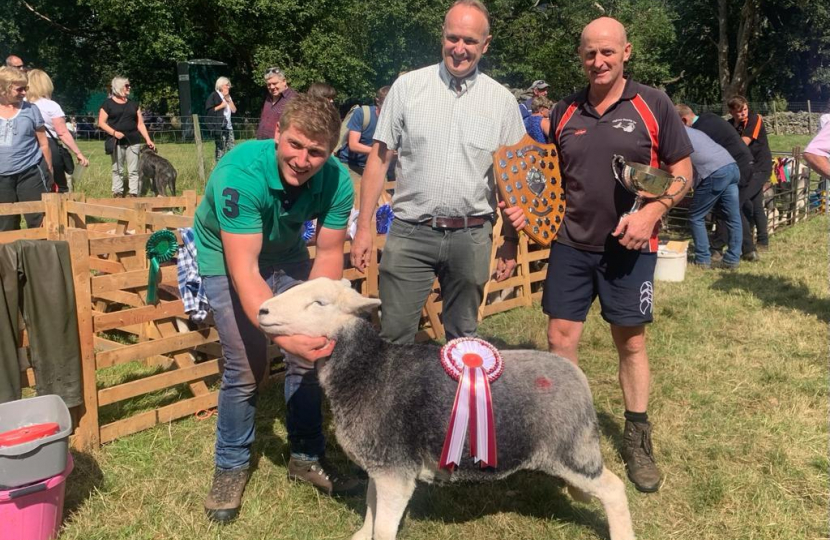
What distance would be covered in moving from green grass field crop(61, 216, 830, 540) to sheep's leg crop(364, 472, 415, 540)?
49 centimetres

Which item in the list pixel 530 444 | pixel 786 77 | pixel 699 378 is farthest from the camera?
pixel 786 77

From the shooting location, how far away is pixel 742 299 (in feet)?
23.4

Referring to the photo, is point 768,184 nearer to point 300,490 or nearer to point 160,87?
point 300,490

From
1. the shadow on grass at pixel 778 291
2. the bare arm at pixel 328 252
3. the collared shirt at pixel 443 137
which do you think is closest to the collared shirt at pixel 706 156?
the shadow on grass at pixel 778 291

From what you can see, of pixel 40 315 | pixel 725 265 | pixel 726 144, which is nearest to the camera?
pixel 40 315

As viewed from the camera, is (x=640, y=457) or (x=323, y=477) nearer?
(x=323, y=477)

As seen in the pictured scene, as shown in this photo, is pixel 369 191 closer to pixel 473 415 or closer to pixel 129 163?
pixel 473 415

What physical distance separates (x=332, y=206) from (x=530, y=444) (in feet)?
4.90

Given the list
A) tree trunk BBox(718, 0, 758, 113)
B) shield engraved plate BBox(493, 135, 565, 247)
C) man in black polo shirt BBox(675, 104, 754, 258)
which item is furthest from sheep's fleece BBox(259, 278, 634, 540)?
tree trunk BBox(718, 0, 758, 113)

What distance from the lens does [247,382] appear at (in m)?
3.13

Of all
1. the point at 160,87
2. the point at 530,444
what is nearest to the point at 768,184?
the point at 530,444

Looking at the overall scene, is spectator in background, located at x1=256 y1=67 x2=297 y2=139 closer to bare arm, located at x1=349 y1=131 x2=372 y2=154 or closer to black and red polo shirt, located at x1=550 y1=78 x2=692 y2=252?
bare arm, located at x1=349 y1=131 x2=372 y2=154

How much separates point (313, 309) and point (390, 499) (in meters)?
0.92

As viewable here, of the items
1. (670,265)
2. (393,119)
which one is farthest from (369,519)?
(670,265)
